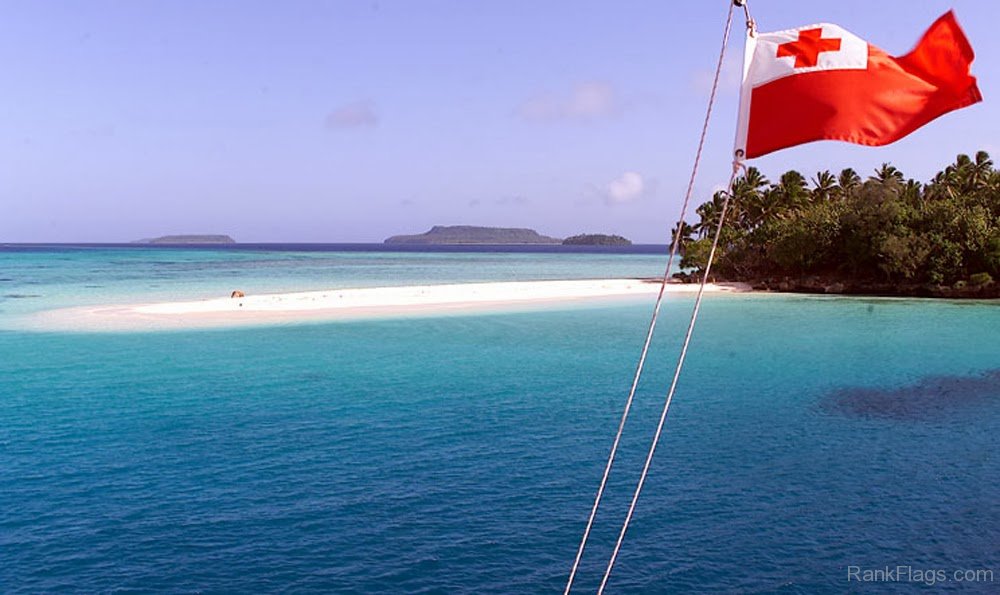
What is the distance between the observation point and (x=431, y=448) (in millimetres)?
20172

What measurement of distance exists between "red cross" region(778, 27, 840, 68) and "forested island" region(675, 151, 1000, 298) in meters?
48.8

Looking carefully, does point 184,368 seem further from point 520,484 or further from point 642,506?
point 642,506

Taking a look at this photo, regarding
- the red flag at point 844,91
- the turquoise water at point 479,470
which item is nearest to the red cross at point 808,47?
the red flag at point 844,91

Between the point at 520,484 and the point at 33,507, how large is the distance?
10078 mm

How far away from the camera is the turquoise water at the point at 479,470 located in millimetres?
13359

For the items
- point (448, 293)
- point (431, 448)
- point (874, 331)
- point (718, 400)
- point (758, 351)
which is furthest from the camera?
point (448, 293)

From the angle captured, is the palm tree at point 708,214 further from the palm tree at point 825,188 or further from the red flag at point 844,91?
the red flag at point 844,91

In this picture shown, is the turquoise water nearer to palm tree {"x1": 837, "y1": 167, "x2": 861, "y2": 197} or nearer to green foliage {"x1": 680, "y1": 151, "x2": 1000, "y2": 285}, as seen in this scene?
green foliage {"x1": 680, "y1": 151, "x2": 1000, "y2": 285}

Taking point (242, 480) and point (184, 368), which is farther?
point (184, 368)

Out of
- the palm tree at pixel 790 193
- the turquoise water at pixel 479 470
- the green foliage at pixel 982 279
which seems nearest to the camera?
the turquoise water at pixel 479 470

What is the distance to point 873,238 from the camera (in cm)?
7294

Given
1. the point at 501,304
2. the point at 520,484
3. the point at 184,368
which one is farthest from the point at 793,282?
the point at 520,484

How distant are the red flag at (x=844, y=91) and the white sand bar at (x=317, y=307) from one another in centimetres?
4468

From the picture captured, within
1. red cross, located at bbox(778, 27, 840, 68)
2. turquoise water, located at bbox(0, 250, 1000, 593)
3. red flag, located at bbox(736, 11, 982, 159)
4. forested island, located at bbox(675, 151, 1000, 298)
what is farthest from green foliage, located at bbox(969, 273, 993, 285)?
red cross, located at bbox(778, 27, 840, 68)
